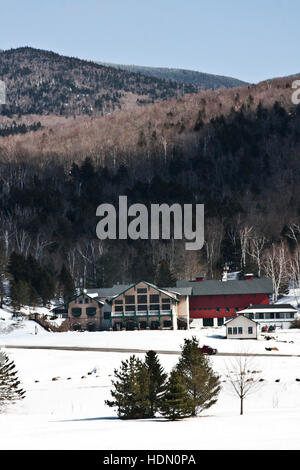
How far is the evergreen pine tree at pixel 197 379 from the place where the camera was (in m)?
34.5

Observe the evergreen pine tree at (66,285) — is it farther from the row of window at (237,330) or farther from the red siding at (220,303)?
the row of window at (237,330)

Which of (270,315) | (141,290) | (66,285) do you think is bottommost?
(270,315)

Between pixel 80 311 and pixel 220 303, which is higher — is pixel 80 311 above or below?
below

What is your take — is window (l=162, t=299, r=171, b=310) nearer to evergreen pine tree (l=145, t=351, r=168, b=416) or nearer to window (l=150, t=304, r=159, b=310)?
window (l=150, t=304, r=159, b=310)

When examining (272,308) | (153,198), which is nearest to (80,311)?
(272,308)

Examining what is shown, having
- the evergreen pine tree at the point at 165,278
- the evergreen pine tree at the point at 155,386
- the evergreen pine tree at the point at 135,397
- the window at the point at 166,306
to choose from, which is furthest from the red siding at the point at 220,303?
the evergreen pine tree at the point at 135,397

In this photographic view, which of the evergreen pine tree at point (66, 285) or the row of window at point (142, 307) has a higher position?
the evergreen pine tree at point (66, 285)

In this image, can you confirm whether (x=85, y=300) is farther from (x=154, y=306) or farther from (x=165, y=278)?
(x=165, y=278)

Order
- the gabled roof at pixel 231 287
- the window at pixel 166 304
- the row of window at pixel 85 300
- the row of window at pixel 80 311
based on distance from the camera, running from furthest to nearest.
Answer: the gabled roof at pixel 231 287 < the row of window at pixel 80 311 < the row of window at pixel 85 300 < the window at pixel 166 304

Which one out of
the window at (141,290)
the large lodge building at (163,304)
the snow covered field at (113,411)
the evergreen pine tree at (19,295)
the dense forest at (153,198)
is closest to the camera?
the snow covered field at (113,411)

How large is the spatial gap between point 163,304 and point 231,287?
1184 centimetres

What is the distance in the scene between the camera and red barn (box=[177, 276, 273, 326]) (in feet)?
304

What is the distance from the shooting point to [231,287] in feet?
307

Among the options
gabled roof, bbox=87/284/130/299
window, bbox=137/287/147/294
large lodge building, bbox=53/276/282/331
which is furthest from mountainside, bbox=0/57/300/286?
window, bbox=137/287/147/294
